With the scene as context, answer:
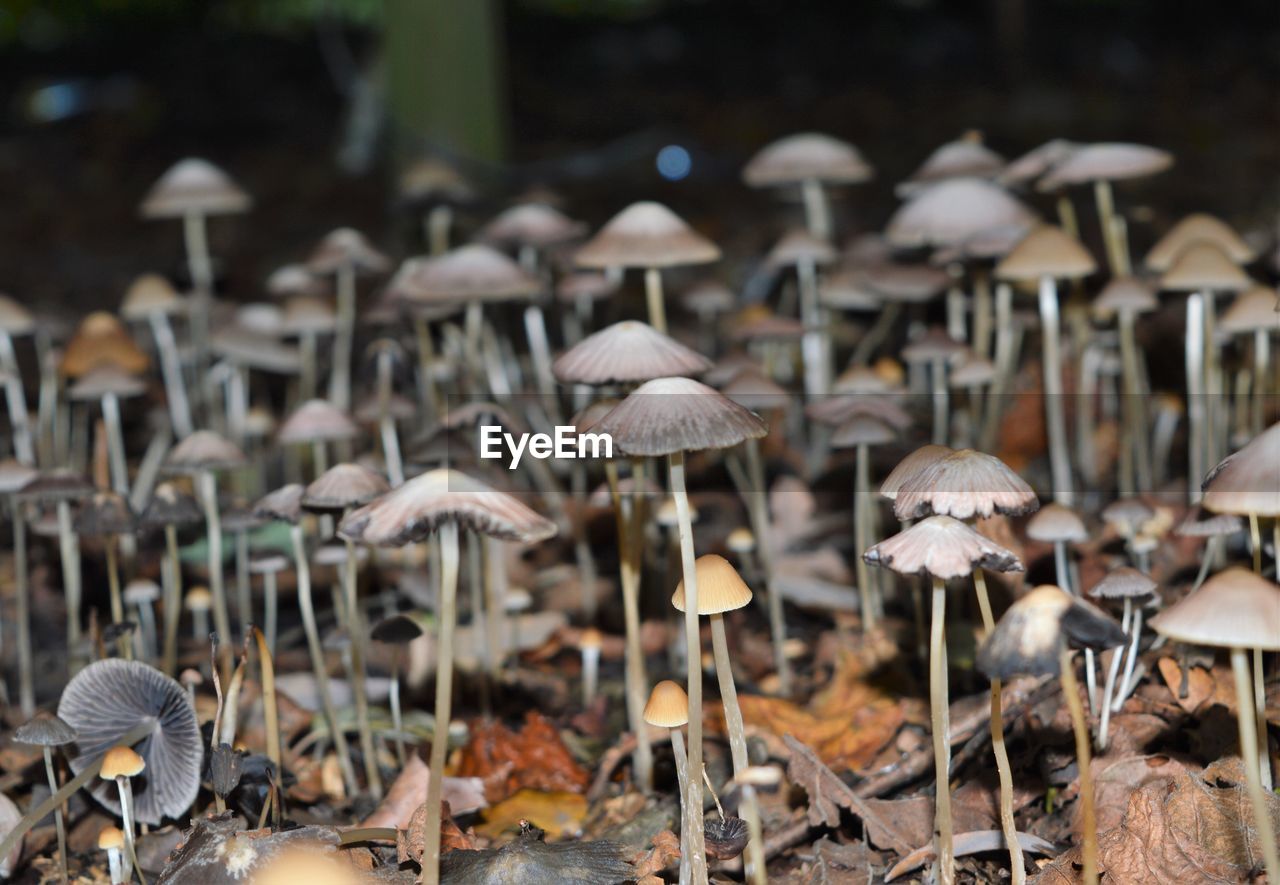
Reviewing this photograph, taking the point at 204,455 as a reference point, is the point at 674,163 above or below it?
above

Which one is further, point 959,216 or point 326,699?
point 959,216

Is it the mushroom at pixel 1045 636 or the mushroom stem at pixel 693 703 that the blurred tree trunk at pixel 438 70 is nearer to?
the mushroom stem at pixel 693 703

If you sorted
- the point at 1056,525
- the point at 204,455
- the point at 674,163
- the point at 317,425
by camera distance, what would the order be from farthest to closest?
1. the point at 674,163
2. the point at 317,425
3. the point at 204,455
4. the point at 1056,525

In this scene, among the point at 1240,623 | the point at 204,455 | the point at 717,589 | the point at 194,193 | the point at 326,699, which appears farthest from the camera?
the point at 194,193

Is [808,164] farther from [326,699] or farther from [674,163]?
[674,163]

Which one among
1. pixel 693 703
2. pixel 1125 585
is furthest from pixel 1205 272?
pixel 693 703

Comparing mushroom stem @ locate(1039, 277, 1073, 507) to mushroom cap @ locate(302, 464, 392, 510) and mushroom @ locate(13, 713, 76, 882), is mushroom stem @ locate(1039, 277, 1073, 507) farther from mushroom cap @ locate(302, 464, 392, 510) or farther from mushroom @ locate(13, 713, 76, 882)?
mushroom @ locate(13, 713, 76, 882)

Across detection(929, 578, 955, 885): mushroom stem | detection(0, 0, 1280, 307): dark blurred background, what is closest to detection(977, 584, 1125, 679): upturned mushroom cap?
detection(929, 578, 955, 885): mushroom stem
